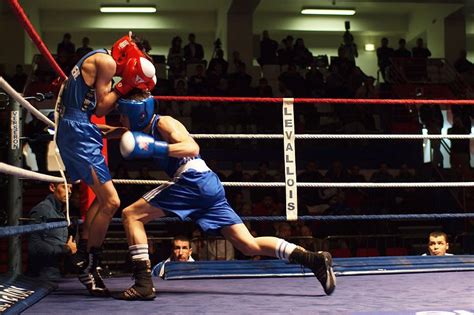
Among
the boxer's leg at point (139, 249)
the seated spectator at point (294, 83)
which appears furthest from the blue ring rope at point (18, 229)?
the seated spectator at point (294, 83)

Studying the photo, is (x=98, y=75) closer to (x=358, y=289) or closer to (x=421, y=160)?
(x=358, y=289)

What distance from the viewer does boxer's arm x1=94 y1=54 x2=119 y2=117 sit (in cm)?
233

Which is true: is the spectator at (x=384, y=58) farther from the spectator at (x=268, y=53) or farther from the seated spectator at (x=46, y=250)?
the seated spectator at (x=46, y=250)

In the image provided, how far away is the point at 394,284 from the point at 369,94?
5844 millimetres

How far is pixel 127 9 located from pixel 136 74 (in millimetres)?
9373

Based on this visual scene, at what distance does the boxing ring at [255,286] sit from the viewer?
2045mm

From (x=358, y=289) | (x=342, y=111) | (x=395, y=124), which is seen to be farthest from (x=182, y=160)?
(x=395, y=124)

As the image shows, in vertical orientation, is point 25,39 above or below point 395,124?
above

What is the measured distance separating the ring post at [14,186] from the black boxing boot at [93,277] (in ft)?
1.40

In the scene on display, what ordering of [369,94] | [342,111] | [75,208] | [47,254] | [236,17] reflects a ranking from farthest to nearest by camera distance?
[236,17], [369,94], [342,111], [75,208], [47,254]

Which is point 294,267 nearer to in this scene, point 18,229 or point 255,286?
point 255,286

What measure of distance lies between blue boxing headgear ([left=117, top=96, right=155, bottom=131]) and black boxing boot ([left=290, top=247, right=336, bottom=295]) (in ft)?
2.45

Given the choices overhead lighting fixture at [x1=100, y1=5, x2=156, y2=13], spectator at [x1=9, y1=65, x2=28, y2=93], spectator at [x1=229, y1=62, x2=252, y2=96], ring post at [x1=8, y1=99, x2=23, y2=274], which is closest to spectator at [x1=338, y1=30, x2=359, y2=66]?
spectator at [x1=229, y1=62, x2=252, y2=96]

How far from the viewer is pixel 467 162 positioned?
7.11 meters
